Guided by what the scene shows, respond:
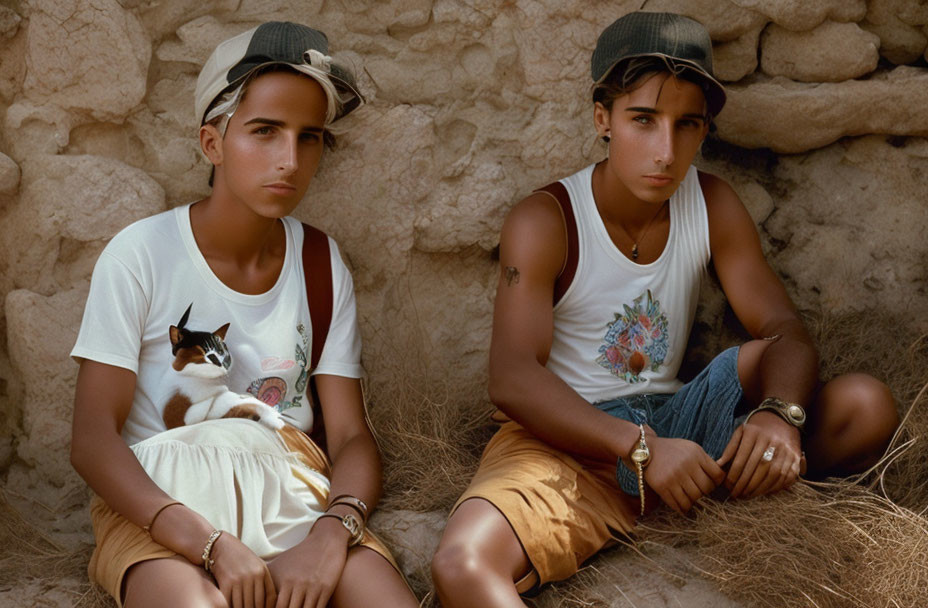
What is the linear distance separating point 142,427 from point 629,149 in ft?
5.09

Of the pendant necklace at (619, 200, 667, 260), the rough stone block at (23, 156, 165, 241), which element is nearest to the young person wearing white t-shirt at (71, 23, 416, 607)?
the rough stone block at (23, 156, 165, 241)

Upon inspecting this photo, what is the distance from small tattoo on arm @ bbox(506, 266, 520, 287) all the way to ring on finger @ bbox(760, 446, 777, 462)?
82cm

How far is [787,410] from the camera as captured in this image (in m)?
2.73

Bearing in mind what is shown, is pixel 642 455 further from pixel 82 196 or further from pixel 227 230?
pixel 82 196

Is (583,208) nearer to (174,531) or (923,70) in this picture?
(923,70)

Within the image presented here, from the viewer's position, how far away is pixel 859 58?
11.3 ft

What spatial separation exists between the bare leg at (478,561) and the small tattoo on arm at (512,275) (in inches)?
26.0

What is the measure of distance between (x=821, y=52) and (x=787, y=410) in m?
1.36

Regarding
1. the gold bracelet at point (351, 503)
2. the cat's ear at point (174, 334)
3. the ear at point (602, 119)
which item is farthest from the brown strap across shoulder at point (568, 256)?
the cat's ear at point (174, 334)

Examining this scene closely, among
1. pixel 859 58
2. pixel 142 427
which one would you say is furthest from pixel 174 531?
pixel 859 58

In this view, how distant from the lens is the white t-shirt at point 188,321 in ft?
9.02

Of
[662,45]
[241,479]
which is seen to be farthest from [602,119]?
[241,479]

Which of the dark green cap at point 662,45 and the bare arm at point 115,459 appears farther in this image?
the dark green cap at point 662,45

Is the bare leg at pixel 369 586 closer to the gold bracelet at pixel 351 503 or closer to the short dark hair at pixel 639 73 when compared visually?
the gold bracelet at pixel 351 503
